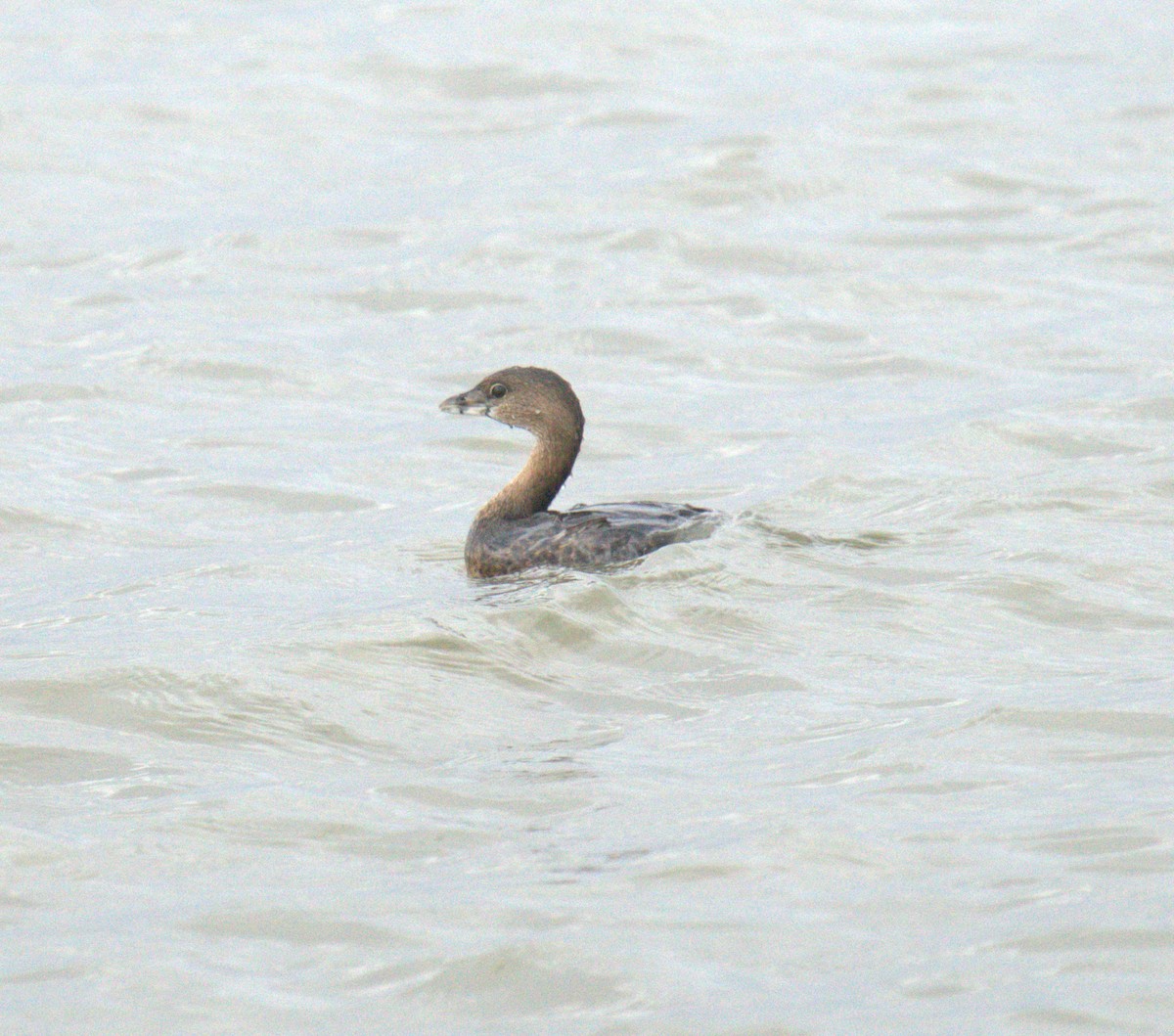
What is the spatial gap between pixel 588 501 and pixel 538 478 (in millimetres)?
1514

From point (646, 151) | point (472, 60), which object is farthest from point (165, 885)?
point (472, 60)

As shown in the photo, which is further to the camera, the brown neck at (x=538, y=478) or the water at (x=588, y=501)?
the brown neck at (x=538, y=478)

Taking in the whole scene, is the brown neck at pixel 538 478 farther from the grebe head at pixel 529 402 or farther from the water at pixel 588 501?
the water at pixel 588 501

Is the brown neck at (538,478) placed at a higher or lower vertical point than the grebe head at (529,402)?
lower

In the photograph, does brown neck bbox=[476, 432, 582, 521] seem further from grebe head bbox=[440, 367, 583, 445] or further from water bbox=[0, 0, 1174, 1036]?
water bbox=[0, 0, 1174, 1036]

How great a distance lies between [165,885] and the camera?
5.81 m

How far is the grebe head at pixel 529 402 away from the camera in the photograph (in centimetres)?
966

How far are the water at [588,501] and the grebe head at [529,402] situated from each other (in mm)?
890

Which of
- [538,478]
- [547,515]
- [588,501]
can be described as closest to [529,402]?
[538,478]

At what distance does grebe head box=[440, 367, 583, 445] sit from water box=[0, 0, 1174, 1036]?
35.0 inches

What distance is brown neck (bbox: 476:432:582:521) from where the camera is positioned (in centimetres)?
966

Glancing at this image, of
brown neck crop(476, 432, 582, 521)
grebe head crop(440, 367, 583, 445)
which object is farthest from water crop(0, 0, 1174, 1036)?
grebe head crop(440, 367, 583, 445)

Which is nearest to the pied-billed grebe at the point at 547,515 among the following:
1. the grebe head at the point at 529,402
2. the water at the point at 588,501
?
the grebe head at the point at 529,402

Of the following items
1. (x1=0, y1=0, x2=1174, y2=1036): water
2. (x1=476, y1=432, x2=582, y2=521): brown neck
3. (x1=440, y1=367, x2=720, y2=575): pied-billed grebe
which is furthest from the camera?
(x1=476, y1=432, x2=582, y2=521): brown neck
